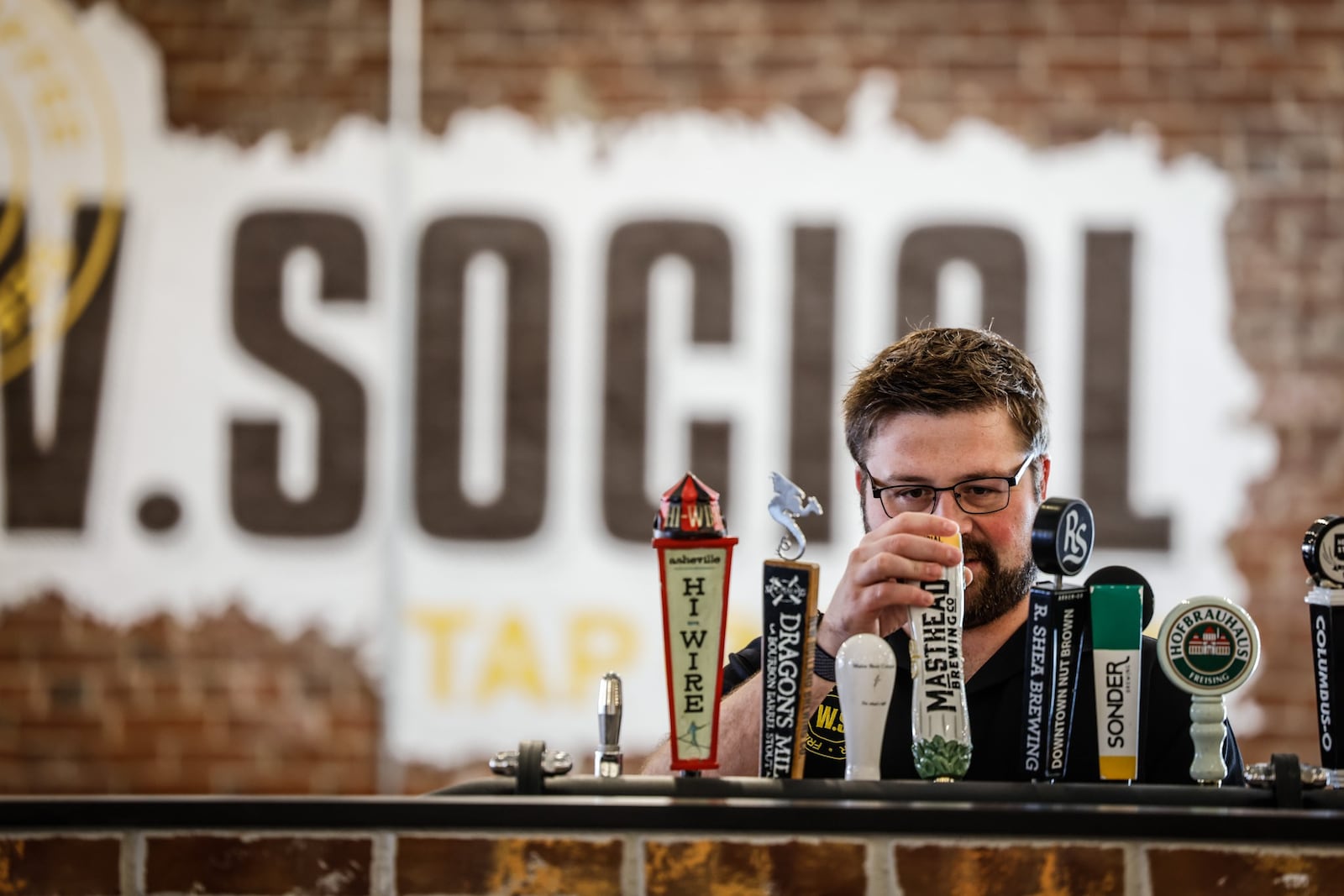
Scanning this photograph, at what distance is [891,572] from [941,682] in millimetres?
104

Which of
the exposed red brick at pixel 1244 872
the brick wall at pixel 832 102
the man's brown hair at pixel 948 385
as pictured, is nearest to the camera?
the exposed red brick at pixel 1244 872

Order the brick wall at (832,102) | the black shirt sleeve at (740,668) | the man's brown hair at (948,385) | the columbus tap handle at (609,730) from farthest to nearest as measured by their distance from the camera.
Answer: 1. the brick wall at (832,102)
2. the black shirt sleeve at (740,668)
3. the man's brown hair at (948,385)
4. the columbus tap handle at (609,730)

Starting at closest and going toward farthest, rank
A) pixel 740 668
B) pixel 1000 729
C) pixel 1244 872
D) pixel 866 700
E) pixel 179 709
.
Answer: pixel 1244 872 → pixel 866 700 → pixel 1000 729 → pixel 740 668 → pixel 179 709

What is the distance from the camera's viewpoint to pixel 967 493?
159 centimetres

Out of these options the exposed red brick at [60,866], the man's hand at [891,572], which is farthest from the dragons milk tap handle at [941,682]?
the exposed red brick at [60,866]

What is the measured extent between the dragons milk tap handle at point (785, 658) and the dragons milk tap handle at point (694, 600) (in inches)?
1.6

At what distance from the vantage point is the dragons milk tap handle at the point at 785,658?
112 centimetres

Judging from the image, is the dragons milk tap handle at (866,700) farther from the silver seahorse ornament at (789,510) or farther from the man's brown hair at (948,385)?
the man's brown hair at (948,385)

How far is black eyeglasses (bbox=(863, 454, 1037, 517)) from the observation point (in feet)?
5.18

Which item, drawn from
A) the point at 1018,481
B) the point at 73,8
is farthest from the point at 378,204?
the point at 1018,481

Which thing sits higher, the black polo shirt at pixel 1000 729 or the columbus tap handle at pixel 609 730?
the columbus tap handle at pixel 609 730

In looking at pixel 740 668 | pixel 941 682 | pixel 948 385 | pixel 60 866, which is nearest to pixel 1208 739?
pixel 941 682

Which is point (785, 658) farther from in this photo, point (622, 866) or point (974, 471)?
point (974, 471)

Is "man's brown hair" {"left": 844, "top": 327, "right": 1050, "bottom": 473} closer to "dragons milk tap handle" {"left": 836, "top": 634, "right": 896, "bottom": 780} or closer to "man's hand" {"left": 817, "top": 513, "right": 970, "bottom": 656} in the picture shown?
"man's hand" {"left": 817, "top": 513, "right": 970, "bottom": 656}
